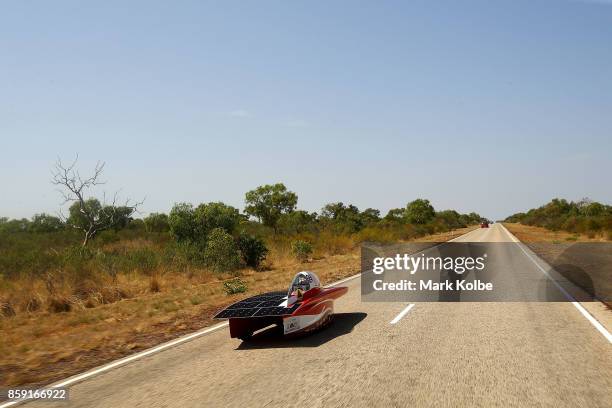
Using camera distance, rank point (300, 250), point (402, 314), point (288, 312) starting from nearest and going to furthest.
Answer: point (288, 312), point (402, 314), point (300, 250)

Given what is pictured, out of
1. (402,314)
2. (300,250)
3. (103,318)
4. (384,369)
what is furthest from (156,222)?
(384,369)

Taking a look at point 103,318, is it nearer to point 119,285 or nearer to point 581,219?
point 119,285

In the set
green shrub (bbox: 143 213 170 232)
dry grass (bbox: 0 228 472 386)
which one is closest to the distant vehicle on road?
dry grass (bbox: 0 228 472 386)

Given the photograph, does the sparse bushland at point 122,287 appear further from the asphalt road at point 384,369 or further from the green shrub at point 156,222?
the green shrub at point 156,222

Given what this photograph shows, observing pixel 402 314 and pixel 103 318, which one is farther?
pixel 103 318

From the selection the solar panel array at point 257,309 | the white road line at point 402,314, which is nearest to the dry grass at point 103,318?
the solar panel array at point 257,309

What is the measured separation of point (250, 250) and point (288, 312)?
16100 mm

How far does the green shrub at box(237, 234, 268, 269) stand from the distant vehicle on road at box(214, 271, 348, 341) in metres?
14.2

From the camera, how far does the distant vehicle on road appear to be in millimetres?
8375

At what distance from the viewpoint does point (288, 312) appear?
8.42 m

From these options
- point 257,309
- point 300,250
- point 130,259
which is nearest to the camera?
point 257,309

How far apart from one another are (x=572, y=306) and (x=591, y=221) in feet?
193

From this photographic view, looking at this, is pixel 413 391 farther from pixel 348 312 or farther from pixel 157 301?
pixel 157 301

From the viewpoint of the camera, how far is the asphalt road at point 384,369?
5.39m
